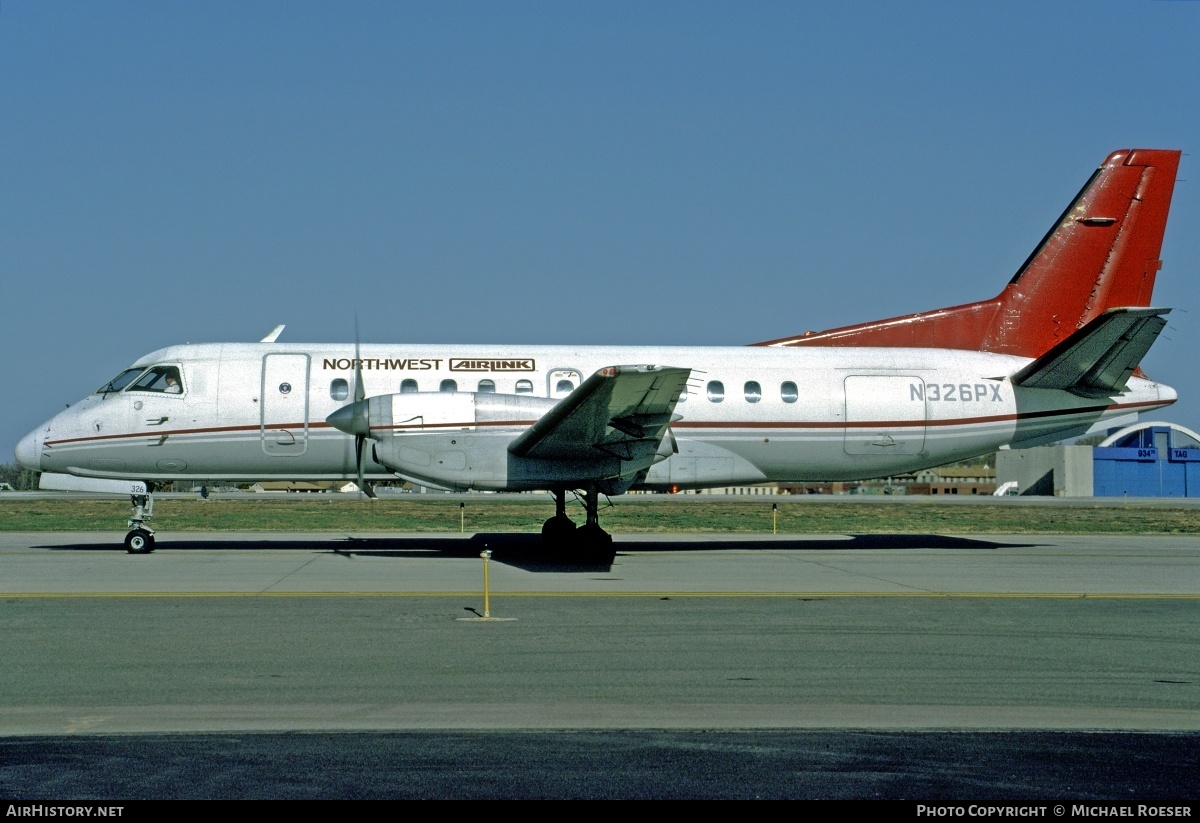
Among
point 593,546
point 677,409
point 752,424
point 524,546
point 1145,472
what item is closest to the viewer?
point 593,546

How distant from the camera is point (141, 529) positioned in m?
19.1

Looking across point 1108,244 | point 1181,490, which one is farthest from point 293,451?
point 1181,490

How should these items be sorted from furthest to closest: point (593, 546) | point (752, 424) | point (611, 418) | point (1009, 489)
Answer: point (1009, 489) < point (752, 424) < point (593, 546) < point (611, 418)

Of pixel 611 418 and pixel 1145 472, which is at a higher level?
pixel 611 418

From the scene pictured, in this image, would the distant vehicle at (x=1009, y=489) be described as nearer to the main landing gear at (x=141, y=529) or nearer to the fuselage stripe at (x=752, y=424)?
the fuselage stripe at (x=752, y=424)

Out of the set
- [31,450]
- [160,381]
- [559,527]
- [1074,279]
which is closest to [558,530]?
[559,527]

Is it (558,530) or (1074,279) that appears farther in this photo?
(1074,279)

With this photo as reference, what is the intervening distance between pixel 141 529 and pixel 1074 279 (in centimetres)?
1828

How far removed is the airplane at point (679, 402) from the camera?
17641mm

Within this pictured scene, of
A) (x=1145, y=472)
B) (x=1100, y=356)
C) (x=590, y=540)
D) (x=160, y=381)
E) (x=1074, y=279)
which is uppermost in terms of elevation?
(x=1074, y=279)

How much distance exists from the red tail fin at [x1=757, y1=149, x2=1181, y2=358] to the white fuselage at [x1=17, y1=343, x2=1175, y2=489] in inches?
39.9

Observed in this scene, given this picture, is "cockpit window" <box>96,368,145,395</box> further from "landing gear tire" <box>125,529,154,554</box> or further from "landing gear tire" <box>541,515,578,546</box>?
"landing gear tire" <box>541,515,578,546</box>

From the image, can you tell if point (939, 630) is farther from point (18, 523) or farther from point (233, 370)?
point (18, 523)

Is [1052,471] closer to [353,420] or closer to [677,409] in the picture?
[677,409]
